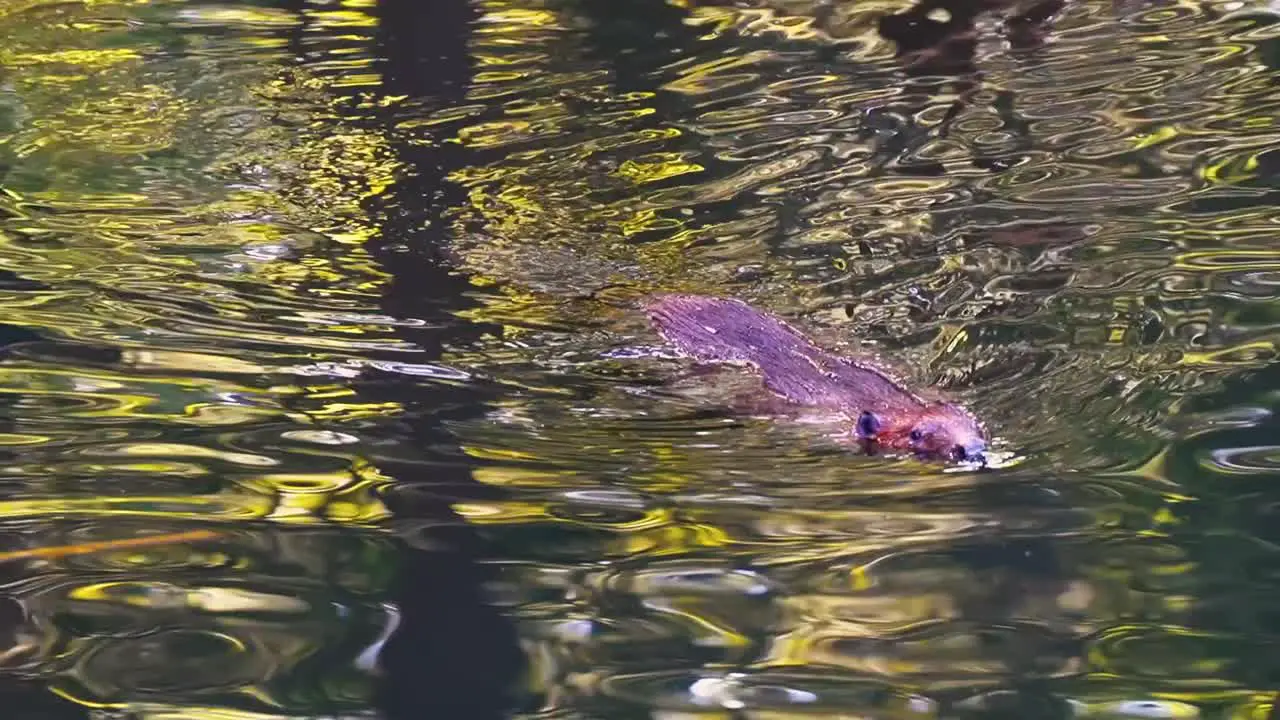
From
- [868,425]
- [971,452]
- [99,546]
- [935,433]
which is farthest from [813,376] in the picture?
[99,546]

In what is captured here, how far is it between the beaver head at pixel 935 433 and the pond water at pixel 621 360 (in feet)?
0.27

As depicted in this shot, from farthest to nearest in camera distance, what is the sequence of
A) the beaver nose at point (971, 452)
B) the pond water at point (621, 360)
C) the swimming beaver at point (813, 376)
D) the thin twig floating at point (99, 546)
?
the swimming beaver at point (813, 376) < the beaver nose at point (971, 452) < the thin twig floating at point (99, 546) < the pond water at point (621, 360)

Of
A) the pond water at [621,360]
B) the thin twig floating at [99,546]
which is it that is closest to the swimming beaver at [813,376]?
the pond water at [621,360]

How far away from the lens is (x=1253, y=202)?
5320 mm

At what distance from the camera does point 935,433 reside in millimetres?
3781

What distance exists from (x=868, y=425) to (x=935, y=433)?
176 mm

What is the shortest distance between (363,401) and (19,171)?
→ 10.2 feet

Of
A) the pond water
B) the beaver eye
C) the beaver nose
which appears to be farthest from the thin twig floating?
the beaver nose

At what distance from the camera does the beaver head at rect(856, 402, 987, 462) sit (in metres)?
3.67

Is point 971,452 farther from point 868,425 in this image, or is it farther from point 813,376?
point 813,376

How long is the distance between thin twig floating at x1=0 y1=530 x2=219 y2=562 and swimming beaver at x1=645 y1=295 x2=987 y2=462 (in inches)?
65.4

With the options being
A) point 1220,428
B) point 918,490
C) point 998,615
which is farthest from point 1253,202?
point 998,615

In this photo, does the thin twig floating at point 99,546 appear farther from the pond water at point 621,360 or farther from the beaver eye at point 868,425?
the beaver eye at point 868,425

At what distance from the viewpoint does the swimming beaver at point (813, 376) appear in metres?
3.81
